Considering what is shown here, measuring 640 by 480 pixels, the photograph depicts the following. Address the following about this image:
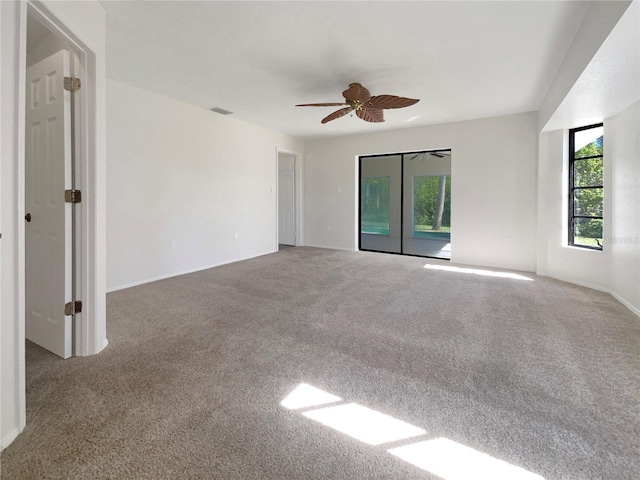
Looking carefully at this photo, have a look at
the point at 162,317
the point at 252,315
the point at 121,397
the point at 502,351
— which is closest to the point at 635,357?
the point at 502,351

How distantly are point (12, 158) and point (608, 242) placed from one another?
540cm

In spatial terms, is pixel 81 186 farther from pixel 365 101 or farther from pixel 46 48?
pixel 365 101

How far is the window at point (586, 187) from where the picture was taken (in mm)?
3846

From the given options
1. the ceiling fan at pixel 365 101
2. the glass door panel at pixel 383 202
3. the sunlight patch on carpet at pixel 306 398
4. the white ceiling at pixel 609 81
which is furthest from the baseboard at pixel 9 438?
the glass door panel at pixel 383 202

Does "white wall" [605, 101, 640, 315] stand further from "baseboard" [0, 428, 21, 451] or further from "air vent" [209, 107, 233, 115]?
"air vent" [209, 107, 233, 115]

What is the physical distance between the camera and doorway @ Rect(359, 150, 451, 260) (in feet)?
23.0

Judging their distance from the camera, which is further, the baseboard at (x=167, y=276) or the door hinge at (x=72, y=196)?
the baseboard at (x=167, y=276)

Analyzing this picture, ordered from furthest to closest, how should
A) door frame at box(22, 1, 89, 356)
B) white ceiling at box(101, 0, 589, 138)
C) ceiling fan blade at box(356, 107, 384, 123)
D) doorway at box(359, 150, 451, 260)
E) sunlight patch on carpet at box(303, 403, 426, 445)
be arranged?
doorway at box(359, 150, 451, 260) < ceiling fan blade at box(356, 107, 384, 123) < white ceiling at box(101, 0, 589, 138) < door frame at box(22, 1, 89, 356) < sunlight patch on carpet at box(303, 403, 426, 445)

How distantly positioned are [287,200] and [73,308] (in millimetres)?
5436

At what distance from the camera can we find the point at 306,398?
1.60 meters

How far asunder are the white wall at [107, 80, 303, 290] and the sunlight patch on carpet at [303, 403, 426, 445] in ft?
11.0

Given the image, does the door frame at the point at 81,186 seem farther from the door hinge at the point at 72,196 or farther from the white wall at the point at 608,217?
the white wall at the point at 608,217

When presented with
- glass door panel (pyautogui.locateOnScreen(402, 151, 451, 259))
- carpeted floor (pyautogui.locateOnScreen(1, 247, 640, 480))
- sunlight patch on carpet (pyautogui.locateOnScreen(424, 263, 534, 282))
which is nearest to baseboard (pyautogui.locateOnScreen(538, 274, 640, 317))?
carpeted floor (pyautogui.locateOnScreen(1, 247, 640, 480))

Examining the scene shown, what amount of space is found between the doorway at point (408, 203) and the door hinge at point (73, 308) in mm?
5421
